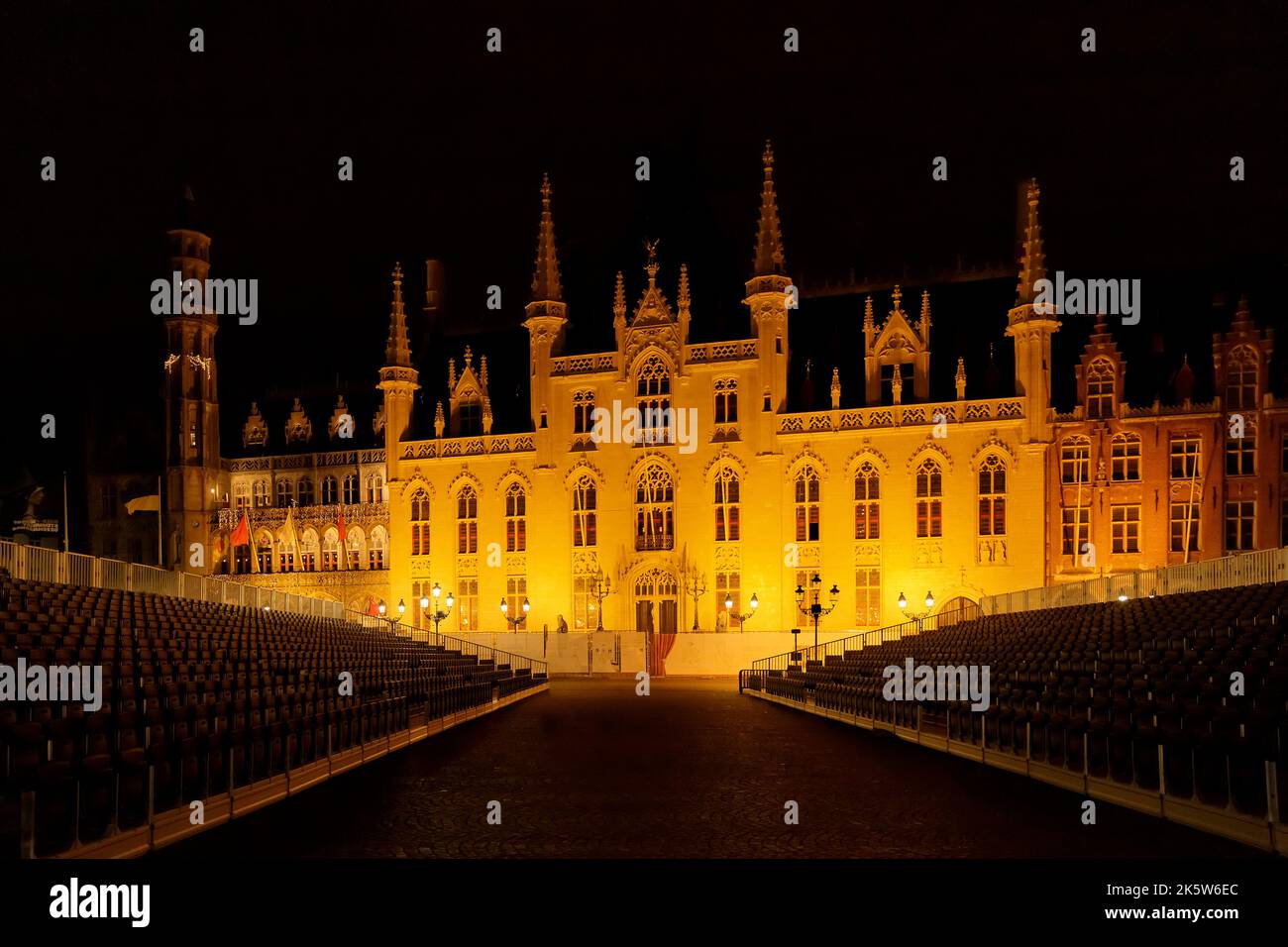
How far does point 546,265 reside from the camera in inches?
2376

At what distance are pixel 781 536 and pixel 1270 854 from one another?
4413cm

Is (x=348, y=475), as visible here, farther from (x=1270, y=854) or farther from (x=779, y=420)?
(x=1270, y=854)

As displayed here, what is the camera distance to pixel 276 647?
24.1 m

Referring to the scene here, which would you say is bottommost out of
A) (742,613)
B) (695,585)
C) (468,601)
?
(742,613)

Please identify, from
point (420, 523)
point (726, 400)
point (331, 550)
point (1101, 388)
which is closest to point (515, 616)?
point (420, 523)

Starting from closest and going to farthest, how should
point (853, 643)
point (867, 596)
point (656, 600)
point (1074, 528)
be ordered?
point (1074, 528), point (853, 643), point (867, 596), point (656, 600)

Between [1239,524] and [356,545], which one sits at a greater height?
[1239,524]

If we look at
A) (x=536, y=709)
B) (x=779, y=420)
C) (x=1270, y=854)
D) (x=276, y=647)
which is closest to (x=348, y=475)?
(x=779, y=420)

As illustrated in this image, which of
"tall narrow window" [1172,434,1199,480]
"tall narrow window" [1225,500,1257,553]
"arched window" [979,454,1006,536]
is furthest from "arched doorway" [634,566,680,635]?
"tall narrow window" [1225,500,1257,553]

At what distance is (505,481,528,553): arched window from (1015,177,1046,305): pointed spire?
1031 inches

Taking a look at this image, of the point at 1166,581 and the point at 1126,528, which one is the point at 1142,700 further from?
the point at 1126,528

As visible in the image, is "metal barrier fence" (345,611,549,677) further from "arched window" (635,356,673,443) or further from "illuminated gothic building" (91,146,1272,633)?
"arched window" (635,356,673,443)

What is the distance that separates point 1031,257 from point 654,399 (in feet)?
62.4

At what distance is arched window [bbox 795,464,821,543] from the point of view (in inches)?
2172
